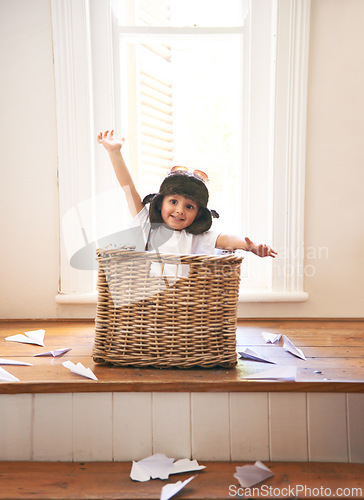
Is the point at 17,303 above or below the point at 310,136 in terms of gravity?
below

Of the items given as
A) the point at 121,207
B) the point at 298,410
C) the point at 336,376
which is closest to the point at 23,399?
the point at 298,410

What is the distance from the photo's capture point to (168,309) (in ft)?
3.94

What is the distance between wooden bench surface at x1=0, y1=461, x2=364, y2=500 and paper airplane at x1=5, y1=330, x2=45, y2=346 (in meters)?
0.51

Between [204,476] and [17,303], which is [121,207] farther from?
[204,476]

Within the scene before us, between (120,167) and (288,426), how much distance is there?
97 centimetres

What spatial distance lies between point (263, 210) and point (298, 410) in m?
1.09

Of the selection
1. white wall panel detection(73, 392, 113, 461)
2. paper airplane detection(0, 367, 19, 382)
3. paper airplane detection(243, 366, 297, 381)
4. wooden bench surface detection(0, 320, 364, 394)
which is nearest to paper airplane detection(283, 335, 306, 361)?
wooden bench surface detection(0, 320, 364, 394)

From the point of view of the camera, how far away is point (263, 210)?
6.64 feet

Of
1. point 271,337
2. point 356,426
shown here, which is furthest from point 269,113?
point 356,426

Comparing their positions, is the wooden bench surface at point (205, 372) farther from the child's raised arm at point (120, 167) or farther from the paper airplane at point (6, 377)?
the child's raised arm at point (120, 167)

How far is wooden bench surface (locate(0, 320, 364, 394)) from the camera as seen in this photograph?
1101mm

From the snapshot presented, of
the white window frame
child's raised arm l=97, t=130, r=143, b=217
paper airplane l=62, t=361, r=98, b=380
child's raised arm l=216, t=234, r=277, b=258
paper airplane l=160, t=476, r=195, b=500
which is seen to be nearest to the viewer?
paper airplane l=160, t=476, r=195, b=500

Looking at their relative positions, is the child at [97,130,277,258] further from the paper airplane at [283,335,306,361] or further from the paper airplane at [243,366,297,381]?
the paper airplane at [243,366,297,381]

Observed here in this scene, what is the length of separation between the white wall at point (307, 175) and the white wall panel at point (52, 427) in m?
0.85
